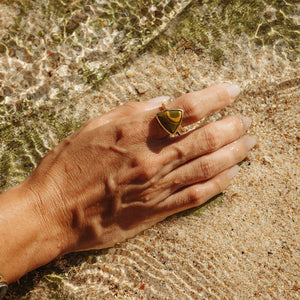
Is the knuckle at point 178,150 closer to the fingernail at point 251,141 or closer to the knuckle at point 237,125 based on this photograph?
the knuckle at point 237,125

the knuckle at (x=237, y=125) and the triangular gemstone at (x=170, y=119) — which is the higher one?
the triangular gemstone at (x=170, y=119)

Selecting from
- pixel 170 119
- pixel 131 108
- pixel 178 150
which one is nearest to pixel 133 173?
pixel 178 150

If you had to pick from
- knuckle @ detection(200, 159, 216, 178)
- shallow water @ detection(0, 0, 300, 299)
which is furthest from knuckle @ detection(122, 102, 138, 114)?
knuckle @ detection(200, 159, 216, 178)

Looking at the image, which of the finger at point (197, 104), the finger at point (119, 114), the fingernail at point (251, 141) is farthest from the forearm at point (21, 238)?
the fingernail at point (251, 141)

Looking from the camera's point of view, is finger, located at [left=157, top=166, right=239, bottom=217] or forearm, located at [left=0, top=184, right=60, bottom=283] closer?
forearm, located at [left=0, top=184, right=60, bottom=283]

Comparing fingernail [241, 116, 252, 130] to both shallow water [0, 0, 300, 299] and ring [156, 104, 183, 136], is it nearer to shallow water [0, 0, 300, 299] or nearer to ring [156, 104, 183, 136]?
shallow water [0, 0, 300, 299]
